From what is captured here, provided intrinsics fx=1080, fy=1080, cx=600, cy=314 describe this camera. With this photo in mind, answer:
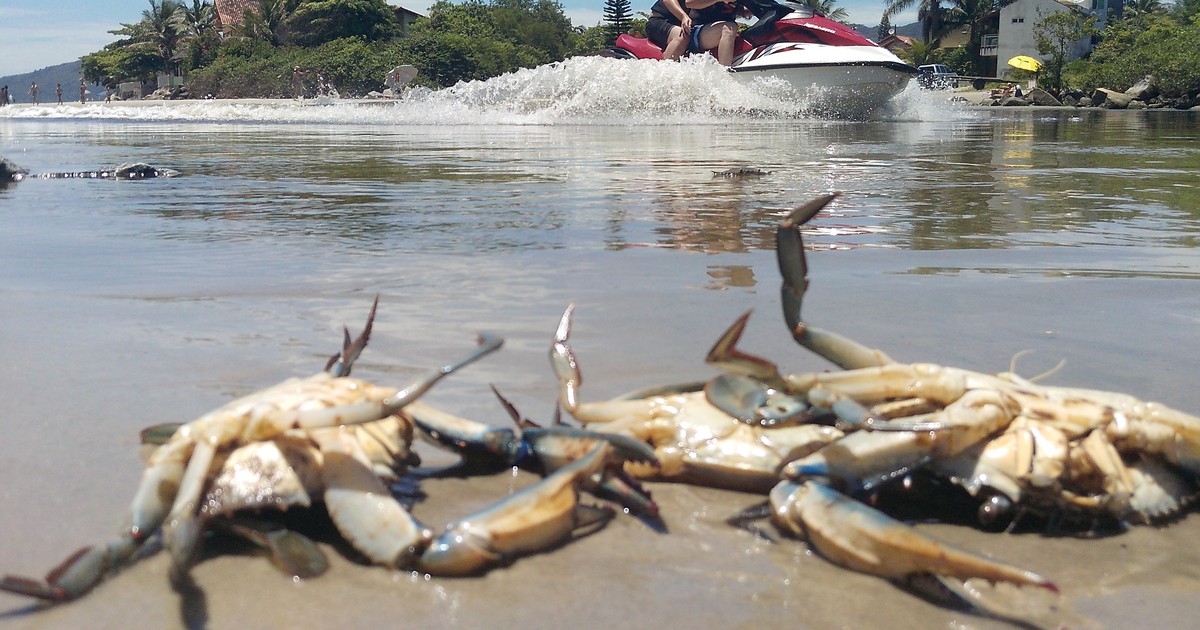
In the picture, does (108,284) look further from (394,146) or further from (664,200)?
(394,146)

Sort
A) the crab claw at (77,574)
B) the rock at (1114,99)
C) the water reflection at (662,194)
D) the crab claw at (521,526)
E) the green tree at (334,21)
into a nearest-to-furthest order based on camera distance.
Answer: the crab claw at (77,574) → the crab claw at (521,526) → the water reflection at (662,194) → the rock at (1114,99) → the green tree at (334,21)

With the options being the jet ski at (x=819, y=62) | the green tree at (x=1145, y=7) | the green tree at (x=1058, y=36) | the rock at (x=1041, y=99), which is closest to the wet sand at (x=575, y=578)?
the jet ski at (x=819, y=62)

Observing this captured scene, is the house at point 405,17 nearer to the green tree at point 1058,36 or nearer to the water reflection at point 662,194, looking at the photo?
the green tree at point 1058,36

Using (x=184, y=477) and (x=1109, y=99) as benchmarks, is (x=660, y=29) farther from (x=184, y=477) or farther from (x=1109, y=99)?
(x=184, y=477)

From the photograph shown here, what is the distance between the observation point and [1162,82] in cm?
3853

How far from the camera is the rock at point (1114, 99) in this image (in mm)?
37653

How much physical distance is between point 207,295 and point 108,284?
1.54 ft

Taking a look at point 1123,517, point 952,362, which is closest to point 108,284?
point 952,362

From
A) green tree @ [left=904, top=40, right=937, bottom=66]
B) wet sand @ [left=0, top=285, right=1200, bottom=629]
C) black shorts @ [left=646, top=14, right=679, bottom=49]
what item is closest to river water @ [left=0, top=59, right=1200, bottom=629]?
wet sand @ [left=0, top=285, right=1200, bottom=629]

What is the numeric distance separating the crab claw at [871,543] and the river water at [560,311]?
0.03 metres

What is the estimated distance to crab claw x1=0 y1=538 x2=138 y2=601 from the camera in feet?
4.67

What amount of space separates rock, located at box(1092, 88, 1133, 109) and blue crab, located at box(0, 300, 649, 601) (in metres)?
40.8

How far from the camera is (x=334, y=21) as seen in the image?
64375 mm

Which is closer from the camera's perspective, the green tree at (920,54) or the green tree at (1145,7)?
the green tree at (920,54)
